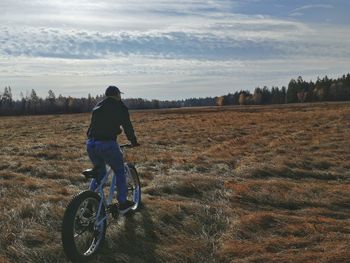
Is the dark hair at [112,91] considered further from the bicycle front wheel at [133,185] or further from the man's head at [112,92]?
the bicycle front wheel at [133,185]

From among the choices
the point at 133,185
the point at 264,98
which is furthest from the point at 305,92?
the point at 133,185

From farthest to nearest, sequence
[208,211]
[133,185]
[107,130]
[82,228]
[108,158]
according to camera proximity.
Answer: [133,185], [208,211], [108,158], [107,130], [82,228]

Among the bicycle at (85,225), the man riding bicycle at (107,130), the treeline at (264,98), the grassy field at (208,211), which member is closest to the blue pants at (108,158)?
the man riding bicycle at (107,130)

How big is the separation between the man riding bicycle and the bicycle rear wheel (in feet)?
2.58

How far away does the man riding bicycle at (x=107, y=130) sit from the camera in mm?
7598

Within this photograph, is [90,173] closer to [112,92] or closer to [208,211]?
[112,92]

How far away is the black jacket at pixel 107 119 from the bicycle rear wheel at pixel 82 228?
1094 millimetres

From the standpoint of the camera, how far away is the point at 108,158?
304 inches

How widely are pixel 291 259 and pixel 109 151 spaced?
3272mm

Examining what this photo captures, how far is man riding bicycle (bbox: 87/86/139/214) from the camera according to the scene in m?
7.60

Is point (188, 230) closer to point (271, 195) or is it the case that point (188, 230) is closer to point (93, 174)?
point (93, 174)

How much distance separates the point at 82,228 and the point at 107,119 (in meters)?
1.82

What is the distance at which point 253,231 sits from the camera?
7.91m

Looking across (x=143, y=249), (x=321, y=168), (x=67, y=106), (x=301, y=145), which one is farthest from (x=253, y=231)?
(x=67, y=106)
